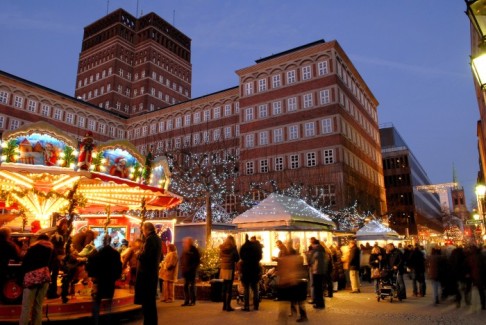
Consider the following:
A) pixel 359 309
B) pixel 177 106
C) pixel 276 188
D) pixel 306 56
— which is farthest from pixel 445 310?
pixel 177 106

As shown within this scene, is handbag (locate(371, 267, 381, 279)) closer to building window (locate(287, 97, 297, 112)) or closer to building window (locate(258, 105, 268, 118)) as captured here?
building window (locate(287, 97, 297, 112))

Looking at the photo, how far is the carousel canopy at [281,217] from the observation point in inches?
552

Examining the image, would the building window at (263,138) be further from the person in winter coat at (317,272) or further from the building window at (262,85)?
the person in winter coat at (317,272)

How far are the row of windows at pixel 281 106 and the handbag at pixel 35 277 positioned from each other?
3369 centimetres

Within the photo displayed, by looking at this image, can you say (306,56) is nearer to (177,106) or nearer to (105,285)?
(177,106)

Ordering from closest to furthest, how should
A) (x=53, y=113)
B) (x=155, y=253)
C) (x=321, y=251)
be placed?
(x=155, y=253)
(x=321, y=251)
(x=53, y=113)

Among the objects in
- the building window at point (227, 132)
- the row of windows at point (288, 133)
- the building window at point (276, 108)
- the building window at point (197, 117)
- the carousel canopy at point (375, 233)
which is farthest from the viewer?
the building window at point (197, 117)

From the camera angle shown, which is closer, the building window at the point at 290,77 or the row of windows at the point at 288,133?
the row of windows at the point at 288,133

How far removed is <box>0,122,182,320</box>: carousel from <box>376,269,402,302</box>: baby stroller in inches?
296

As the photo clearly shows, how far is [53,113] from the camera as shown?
160ft

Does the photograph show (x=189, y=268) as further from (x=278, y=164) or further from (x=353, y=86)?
(x=353, y=86)

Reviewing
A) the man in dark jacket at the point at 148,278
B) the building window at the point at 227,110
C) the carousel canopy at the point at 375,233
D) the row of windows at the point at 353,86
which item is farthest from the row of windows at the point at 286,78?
the man in dark jacket at the point at 148,278

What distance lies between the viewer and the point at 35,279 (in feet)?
22.2

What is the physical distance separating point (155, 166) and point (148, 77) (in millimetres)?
63906
